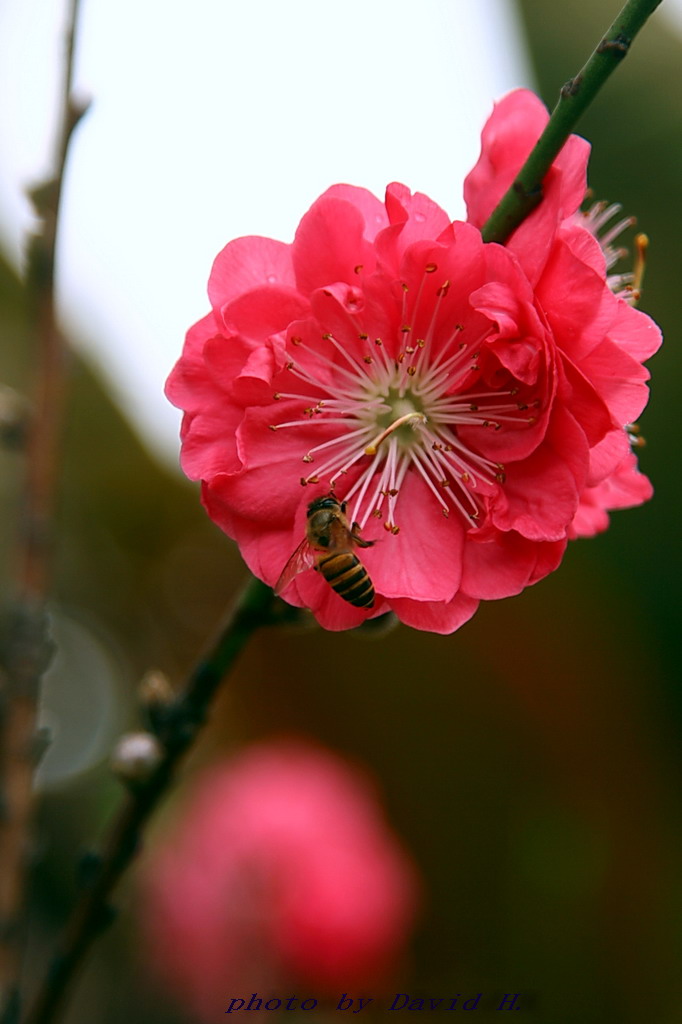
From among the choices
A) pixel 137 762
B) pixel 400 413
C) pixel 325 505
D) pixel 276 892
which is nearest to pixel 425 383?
pixel 400 413

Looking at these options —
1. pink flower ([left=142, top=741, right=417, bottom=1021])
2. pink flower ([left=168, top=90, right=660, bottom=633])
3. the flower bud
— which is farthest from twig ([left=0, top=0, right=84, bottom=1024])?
pink flower ([left=142, top=741, right=417, bottom=1021])

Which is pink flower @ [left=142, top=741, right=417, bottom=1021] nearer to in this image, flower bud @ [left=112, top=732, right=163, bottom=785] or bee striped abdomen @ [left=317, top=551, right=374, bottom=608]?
flower bud @ [left=112, top=732, right=163, bottom=785]

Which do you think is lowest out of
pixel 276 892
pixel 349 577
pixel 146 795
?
pixel 276 892

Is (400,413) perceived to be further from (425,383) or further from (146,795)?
(146,795)

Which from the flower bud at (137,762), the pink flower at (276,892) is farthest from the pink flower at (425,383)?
the pink flower at (276,892)

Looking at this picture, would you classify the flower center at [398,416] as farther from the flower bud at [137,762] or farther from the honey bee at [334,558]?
the flower bud at [137,762]
